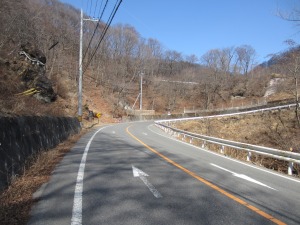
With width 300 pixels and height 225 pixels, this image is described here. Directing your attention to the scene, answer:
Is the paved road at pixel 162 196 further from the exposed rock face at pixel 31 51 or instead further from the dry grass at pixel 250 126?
the exposed rock face at pixel 31 51

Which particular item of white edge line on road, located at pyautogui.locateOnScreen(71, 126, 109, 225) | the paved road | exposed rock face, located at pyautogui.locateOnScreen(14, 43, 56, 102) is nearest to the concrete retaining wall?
the paved road

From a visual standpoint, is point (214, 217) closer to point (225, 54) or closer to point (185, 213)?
point (185, 213)

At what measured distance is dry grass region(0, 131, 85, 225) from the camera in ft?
16.9

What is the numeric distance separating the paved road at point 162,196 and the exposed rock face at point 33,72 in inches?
826

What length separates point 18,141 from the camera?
846cm

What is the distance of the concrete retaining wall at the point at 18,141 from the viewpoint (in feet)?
22.9

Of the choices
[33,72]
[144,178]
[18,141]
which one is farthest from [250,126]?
[18,141]

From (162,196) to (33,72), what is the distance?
89.0 ft

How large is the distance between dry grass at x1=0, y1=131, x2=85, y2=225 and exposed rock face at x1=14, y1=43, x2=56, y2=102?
19910 mm

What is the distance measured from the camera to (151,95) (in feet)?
333

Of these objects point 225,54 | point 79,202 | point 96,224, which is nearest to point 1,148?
point 79,202

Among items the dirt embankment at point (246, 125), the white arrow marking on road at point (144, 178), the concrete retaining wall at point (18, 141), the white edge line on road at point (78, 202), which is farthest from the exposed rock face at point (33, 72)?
the white edge line on road at point (78, 202)

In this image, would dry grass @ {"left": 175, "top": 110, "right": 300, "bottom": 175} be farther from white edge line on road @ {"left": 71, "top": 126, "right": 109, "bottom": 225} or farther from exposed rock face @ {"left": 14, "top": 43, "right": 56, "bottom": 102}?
white edge line on road @ {"left": 71, "top": 126, "right": 109, "bottom": 225}

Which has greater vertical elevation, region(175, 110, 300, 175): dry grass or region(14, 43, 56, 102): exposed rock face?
region(14, 43, 56, 102): exposed rock face
